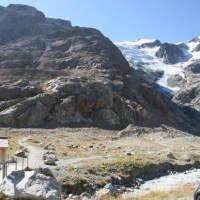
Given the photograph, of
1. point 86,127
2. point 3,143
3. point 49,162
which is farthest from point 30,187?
point 86,127

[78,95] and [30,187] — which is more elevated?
[30,187]

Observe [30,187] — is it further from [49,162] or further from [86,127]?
[86,127]

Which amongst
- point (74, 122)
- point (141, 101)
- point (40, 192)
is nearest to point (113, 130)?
point (74, 122)

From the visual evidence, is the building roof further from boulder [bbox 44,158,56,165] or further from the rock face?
boulder [bbox 44,158,56,165]

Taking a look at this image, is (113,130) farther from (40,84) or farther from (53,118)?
(40,84)

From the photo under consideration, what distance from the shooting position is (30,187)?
2442 centimetres

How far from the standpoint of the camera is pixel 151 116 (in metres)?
138

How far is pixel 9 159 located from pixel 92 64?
380ft

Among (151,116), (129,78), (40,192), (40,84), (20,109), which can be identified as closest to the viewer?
(40,192)

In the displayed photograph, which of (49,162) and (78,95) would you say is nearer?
(49,162)

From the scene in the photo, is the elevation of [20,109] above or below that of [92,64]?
below

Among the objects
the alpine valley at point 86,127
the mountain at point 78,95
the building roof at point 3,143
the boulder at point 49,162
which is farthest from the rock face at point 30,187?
the mountain at point 78,95

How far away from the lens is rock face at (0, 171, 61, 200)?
2412cm

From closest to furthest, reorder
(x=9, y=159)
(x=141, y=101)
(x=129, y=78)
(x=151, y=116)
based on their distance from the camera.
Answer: (x=9, y=159) < (x=151, y=116) < (x=141, y=101) < (x=129, y=78)
